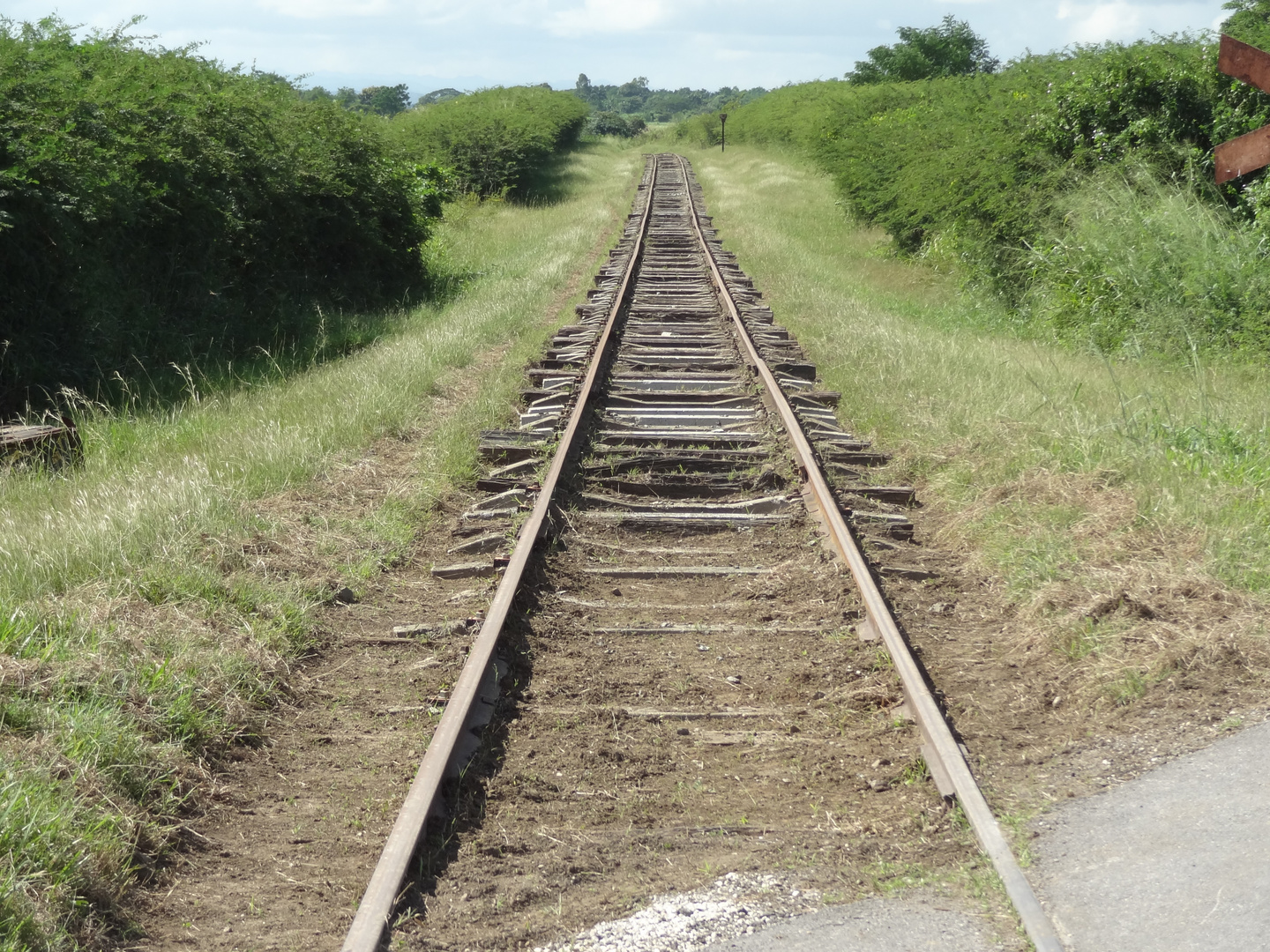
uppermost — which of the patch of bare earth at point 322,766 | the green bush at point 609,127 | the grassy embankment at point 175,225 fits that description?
the green bush at point 609,127

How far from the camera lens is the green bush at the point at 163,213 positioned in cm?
889

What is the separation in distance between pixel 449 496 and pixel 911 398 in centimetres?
374

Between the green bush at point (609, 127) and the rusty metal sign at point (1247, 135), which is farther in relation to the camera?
the green bush at point (609, 127)

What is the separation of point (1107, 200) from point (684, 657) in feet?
29.8

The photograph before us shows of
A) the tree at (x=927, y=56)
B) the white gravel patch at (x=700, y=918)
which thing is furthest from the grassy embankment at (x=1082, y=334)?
the tree at (x=927, y=56)

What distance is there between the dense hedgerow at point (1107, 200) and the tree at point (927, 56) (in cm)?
4328

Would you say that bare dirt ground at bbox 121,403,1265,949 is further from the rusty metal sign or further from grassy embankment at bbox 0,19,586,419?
grassy embankment at bbox 0,19,586,419

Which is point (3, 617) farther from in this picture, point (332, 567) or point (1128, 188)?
point (1128, 188)

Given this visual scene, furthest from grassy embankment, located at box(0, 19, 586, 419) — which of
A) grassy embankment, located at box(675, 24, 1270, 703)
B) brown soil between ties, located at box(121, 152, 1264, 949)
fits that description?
grassy embankment, located at box(675, 24, 1270, 703)

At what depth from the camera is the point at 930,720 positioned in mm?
3811

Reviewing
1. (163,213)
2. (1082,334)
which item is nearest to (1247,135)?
(1082,334)

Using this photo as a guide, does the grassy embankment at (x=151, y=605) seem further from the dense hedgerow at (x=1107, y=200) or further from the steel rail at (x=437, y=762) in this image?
the dense hedgerow at (x=1107, y=200)

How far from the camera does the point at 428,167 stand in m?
21.8

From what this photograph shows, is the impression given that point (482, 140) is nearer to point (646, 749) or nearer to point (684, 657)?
point (684, 657)
